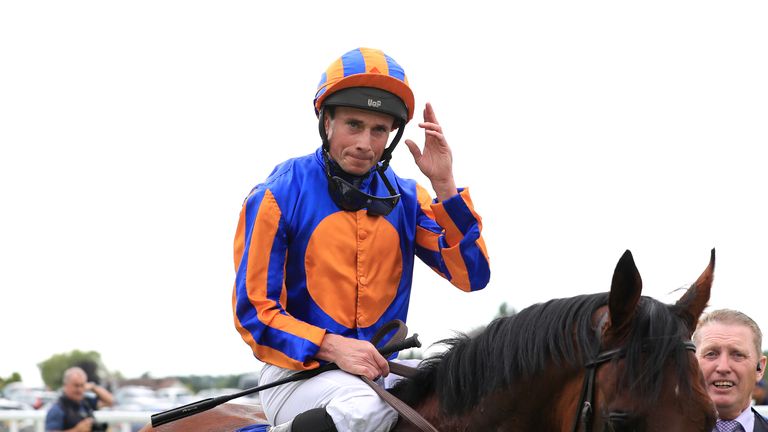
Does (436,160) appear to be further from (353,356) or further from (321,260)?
(353,356)

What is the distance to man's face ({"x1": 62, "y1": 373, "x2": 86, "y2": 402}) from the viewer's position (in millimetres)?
8922

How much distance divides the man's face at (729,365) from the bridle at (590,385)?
125 cm

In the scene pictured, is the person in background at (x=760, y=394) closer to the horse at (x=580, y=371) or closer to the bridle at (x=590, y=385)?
the horse at (x=580, y=371)

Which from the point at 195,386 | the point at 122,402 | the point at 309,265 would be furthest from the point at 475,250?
the point at 195,386

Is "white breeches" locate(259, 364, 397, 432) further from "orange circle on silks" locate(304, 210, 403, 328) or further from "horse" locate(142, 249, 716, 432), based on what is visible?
"orange circle on silks" locate(304, 210, 403, 328)

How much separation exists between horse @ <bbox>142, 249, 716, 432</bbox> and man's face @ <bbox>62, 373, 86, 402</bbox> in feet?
20.5

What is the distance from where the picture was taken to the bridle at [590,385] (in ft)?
8.89

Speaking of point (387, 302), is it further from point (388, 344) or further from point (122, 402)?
point (122, 402)

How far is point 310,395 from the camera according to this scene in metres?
3.31

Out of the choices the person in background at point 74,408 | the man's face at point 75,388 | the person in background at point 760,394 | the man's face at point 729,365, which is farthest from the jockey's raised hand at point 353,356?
the person in background at point 760,394

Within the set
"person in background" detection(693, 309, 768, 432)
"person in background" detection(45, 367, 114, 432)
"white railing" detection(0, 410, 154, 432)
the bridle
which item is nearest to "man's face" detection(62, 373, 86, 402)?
"person in background" detection(45, 367, 114, 432)

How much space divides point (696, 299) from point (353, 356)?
1097 millimetres

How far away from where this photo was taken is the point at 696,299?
288 cm

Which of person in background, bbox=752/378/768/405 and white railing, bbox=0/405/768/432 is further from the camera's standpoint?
person in background, bbox=752/378/768/405
